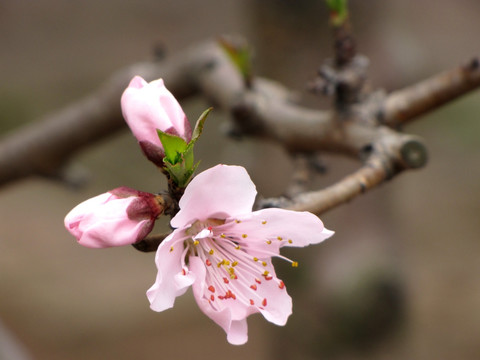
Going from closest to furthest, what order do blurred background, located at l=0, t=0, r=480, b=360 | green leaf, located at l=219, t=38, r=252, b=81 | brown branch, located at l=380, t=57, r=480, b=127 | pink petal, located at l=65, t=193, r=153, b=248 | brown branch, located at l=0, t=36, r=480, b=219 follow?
pink petal, located at l=65, t=193, r=153, b=248, brown branch, located at l=0, t=36, r=480, b=219, brown branch, located at l=380, t=57, r=480, b=127, green leaf, located at l=219, t=38, r=252, b=81, blurred background, located at l=0, t=0, r=480, b=360

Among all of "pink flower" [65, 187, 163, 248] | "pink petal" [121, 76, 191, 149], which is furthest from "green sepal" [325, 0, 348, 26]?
"pink flower" [65, 187, 163, 248]

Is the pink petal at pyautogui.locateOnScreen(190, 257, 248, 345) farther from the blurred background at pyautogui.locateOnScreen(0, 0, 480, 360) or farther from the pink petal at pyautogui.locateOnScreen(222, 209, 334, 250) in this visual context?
the blurred background at pyautogui.locateOnScreen(0, 0, 480, 360)

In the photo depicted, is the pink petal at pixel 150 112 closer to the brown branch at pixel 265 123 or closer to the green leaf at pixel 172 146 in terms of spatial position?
the green leaf at pixel 172 146

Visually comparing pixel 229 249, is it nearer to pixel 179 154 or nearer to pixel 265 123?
pixel 179 154

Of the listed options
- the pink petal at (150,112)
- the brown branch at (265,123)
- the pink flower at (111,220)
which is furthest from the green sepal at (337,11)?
the pink flower at (111,220)

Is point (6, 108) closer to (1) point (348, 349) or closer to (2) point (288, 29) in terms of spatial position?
(2) point (288, 29)

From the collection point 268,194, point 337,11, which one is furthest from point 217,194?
point 268,194
